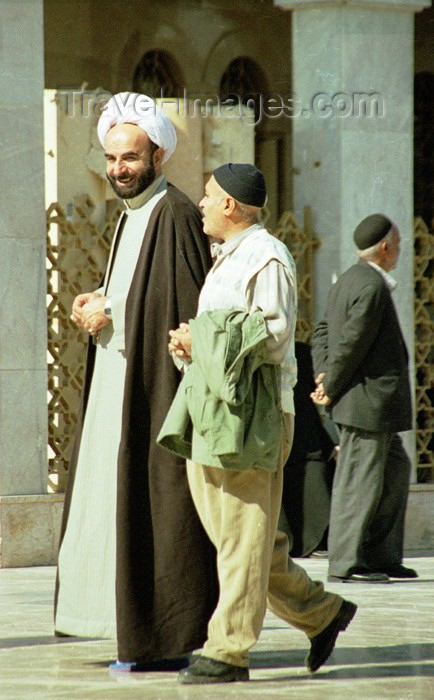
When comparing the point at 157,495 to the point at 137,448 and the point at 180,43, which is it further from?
the point at 180,43

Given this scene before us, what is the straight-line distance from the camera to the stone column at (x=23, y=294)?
32.1 feet

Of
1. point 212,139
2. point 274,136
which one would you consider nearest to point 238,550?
point 212,139

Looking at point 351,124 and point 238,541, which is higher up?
point 351,124

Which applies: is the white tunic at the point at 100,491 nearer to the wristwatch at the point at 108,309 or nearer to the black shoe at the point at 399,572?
the wristwatch at the point at 108,309

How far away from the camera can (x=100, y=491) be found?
235 inches

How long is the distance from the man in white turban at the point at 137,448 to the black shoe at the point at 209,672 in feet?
0.84

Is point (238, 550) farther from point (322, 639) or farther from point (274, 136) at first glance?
point (274, 136)

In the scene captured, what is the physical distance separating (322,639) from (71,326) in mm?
4795

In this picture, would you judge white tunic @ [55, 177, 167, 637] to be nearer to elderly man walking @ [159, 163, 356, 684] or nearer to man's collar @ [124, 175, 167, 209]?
man's collar @ [124, 175, 167, 209]

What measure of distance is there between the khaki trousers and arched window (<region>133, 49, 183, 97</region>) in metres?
9.61

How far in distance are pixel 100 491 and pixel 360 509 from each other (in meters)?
3.07

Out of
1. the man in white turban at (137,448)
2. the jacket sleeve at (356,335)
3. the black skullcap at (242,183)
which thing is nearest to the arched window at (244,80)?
the jacket sleeve at (356,335)

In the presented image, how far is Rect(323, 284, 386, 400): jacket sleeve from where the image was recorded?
28.9ft

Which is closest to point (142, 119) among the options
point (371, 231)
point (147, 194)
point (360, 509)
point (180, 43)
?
point (147, 194)
